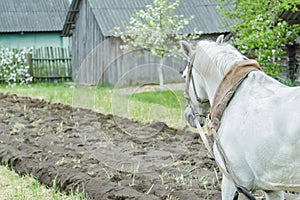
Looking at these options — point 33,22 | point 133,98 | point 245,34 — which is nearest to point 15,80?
point 33,22

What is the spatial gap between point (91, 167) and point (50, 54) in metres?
16.6

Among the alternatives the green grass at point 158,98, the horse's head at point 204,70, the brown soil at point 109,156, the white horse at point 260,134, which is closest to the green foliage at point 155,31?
the green grass at point 158,98

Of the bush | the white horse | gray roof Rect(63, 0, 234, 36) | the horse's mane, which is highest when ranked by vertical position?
gray roof Rect(63, 0, 234, 36)

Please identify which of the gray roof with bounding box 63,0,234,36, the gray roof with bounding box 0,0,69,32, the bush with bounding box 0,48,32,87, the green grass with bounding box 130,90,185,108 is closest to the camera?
the green grass with bounding box 130,90,185,108

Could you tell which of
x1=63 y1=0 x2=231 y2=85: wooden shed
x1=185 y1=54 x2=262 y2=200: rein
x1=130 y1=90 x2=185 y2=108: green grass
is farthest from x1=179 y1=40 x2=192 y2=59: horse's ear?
x1=63 y1=0 x2=231 y2=85: wooden shed

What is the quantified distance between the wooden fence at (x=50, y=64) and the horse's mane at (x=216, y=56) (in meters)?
18.1

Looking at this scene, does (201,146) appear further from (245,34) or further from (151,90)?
(151,90)

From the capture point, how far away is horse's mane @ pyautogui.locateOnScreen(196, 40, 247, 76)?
Result: 3.85 m

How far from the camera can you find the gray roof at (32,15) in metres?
25.5

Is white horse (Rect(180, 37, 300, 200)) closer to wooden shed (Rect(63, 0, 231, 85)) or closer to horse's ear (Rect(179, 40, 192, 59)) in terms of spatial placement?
horse's ear (Rect(179, 40, 192, 59))

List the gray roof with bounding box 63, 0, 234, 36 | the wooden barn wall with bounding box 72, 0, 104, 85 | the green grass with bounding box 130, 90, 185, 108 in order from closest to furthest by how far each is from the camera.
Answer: the green grass with bounding box 130, 90, 185, 108
the wooden barn wall with bounding box 72, 0, 104, 85
the gray roof with bounding box 63, 0, 234, 36

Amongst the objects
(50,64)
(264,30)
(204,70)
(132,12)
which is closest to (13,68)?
(50,64)

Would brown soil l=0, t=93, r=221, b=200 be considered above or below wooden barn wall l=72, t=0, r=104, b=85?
below

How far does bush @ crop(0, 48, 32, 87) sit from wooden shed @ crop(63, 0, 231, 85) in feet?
6.39
